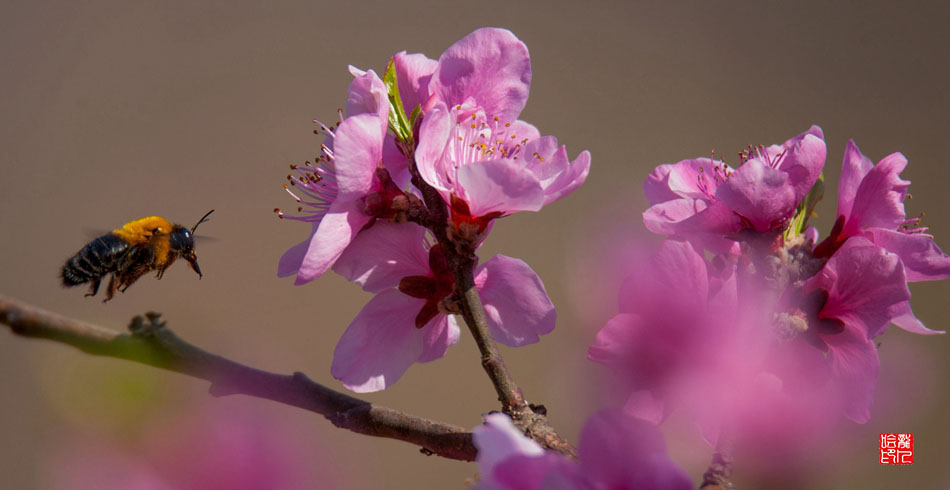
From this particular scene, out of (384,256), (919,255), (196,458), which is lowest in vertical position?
(196,458)

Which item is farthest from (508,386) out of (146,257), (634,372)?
(146,257)

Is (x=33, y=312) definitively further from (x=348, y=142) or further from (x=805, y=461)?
(x=805, y=461)

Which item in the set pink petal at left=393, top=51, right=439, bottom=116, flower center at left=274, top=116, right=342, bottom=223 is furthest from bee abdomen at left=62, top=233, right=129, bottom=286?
pink petal at left=393, top=51, right=439, bottom=116

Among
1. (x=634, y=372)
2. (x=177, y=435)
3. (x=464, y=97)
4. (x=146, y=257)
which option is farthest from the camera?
(x=146, y=257)

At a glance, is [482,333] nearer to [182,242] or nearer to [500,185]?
[500,185]

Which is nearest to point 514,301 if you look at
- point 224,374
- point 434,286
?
point 434,286

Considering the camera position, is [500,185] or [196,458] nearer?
[196,458]

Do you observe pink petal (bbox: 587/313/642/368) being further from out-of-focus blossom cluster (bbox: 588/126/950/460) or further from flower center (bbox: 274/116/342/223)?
flower center (bbox: 274/116/342/223)
